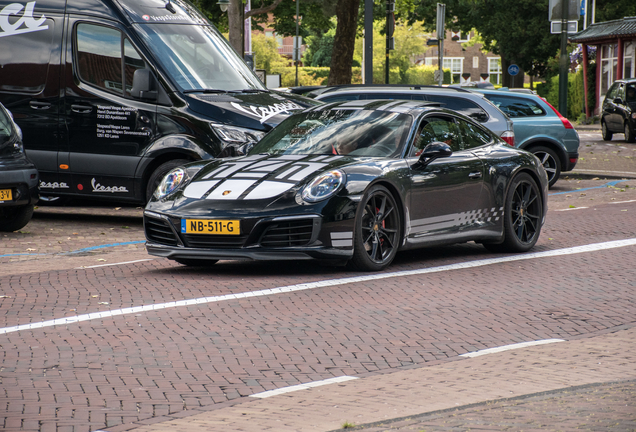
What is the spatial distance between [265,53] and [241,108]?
64.8 metres

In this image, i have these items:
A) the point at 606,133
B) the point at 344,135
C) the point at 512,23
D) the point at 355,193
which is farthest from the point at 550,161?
the point at 512,23

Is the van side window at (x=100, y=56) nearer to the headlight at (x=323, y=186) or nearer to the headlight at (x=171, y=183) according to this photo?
the headlight at (x=171, y=183)

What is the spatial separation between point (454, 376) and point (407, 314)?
152 centimetres

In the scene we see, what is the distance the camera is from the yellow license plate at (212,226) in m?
7.29

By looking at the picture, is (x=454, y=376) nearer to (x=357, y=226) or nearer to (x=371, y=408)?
(x=371, y=408)

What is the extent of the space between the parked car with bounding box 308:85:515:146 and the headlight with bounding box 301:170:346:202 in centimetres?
708

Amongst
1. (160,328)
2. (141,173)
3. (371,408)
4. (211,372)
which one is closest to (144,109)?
(141,173)

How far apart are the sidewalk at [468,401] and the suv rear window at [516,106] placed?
11504 millimetres

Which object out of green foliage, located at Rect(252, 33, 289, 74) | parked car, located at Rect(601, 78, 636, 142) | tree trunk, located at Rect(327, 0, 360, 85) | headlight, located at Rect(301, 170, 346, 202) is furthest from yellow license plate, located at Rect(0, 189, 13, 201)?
green foliage, located at Rect(252, 33, 289, 74)

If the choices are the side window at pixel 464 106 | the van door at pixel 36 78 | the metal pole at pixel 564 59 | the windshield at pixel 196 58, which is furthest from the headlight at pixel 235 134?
the metal pole at pixel 564 59

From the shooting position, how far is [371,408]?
4.18 m

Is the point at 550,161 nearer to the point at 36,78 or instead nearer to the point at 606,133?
the point at 36,78

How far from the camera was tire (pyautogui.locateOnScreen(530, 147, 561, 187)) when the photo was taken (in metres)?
16.3

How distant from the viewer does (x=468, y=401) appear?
14.1 feet
